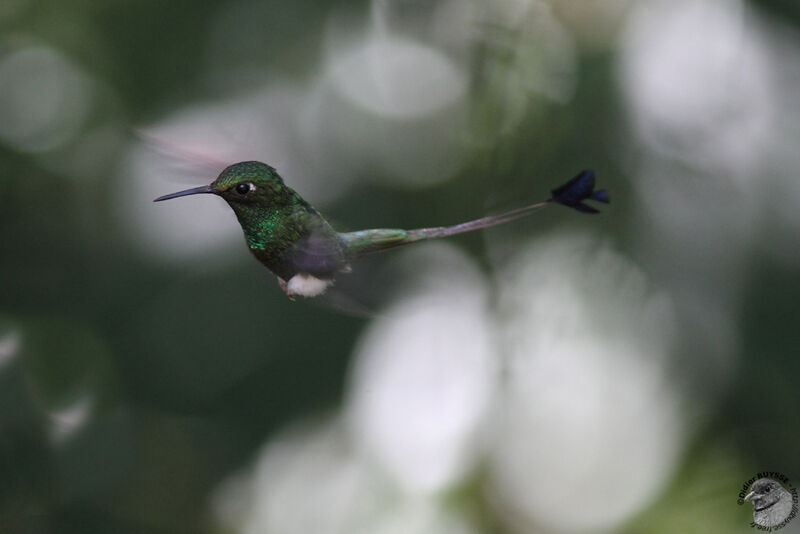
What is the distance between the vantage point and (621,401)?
0.74 metres

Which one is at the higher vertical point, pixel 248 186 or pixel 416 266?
pixel 248 186

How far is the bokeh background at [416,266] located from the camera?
27.6 inches

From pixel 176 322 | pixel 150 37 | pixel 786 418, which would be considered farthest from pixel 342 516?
pixel 150 37

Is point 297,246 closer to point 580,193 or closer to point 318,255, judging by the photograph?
point 318,255

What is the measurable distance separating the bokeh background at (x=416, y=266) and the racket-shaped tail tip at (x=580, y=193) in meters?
0.38

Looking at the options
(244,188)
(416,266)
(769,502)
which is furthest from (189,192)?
(769,502)

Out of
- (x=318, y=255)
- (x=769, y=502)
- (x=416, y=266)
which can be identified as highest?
(x=318, y=255)

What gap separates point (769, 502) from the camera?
707 millimetres

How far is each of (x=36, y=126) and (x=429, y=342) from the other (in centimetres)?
59

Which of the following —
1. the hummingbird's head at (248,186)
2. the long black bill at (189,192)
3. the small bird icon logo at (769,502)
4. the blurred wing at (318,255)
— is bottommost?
the small bird icon logo at (769,502)

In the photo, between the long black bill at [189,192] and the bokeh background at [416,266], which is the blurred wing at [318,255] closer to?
the long black bill at [189,192]

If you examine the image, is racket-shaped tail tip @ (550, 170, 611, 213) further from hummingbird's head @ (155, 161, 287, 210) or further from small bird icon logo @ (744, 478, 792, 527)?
small bird icon logo @ (744, 478, 792, 527)

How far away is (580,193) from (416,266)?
0.40 meters

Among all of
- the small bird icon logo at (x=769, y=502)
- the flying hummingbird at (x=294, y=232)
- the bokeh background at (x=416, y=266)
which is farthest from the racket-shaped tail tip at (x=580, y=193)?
the small bird icon logo at (x=769, y=502)
